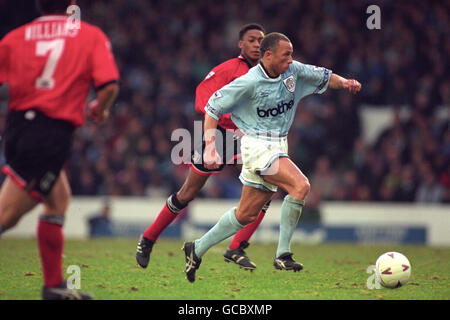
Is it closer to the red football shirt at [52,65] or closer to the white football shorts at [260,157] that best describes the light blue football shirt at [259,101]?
the white football shorts at [260,157]

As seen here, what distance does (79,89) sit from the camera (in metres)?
5.50

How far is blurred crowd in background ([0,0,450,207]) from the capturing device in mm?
16188

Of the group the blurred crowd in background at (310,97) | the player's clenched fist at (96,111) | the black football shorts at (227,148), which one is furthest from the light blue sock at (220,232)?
the blurred crowd in background at (310,97)

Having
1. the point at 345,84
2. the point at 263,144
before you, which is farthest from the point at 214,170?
the point at 345,84

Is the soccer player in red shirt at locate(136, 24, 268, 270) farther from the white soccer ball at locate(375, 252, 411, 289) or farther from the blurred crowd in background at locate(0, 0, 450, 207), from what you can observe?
the blurred crowd in background at locate(0, 0, 450, 207)

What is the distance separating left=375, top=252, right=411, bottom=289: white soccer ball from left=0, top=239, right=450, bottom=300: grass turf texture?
97 mm

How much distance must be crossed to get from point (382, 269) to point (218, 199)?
9238mm

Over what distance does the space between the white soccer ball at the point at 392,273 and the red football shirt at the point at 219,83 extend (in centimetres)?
258

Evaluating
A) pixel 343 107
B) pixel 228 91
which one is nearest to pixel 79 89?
pixel 228 91

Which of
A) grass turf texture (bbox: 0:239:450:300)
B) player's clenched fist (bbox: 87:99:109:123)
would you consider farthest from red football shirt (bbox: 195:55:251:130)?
player's clenched fist (bbox: 87:99:109:123)

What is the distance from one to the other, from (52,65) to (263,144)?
2536 millimetres

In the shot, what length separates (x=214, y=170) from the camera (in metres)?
7.86

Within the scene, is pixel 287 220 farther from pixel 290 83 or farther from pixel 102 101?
pixel 102 101

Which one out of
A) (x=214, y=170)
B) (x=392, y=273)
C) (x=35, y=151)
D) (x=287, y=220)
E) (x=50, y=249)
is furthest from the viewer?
(x=214, y=170)
